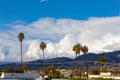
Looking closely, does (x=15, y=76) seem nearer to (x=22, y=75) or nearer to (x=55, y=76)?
(x=22, y=75)

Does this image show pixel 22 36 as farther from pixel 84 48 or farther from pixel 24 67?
pixel 84 48

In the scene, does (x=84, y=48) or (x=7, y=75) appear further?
(x=84, y=48)

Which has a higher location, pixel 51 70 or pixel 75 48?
pixel 75 48

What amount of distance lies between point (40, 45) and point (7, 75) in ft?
238

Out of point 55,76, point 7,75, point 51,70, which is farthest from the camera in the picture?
point 51,70

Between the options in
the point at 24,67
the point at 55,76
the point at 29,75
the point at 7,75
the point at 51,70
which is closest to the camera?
the point at 7,75

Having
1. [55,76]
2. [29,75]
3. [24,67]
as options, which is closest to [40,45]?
[24,67]

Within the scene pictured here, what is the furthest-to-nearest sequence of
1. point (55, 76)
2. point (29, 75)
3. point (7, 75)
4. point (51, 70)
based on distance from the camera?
point (51, 70)
point (55, 76)
point (29, 75)
point (7, 75)

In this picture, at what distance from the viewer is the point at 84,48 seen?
196m

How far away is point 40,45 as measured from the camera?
656 ft

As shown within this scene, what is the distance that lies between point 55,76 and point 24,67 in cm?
3835

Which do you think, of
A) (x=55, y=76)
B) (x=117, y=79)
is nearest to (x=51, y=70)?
(x=55, y=76)

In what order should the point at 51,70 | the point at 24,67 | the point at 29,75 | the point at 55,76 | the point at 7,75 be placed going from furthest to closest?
the point at 24,67 → the point at 51,70 → the point at 55,76 → the point at 29,75 → the point at 7,75

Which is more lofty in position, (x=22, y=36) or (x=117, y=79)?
(x=22, y=36)
